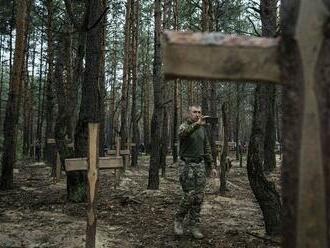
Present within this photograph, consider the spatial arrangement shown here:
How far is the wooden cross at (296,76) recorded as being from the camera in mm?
1781

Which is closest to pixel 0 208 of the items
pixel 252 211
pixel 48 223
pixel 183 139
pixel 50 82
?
pixel 48 223

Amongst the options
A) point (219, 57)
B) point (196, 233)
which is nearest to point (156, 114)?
point (196, 233)

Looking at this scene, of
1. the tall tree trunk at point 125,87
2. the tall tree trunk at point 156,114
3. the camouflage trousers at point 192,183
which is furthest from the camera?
the tall tree trunk at point 125,87

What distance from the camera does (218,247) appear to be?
623 cm

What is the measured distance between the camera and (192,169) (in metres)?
6.66

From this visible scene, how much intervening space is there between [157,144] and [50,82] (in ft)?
26.5

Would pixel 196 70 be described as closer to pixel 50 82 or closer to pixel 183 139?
pixel 183 139

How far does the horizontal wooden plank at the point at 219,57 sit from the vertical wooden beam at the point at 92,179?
11.3ft

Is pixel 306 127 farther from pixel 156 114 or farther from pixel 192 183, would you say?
pixel 156 114

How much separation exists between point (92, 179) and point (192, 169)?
5.84ft

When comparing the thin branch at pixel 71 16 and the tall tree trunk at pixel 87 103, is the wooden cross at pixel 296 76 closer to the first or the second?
the tall tree trunk at pixel 87 103

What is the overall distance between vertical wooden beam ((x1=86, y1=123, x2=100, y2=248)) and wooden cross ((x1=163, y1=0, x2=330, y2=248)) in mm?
3434

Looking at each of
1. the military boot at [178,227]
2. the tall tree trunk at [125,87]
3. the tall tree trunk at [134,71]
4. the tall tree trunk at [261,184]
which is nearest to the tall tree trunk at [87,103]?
the military boot at [178,227]

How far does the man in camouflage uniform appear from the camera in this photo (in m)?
6.64
